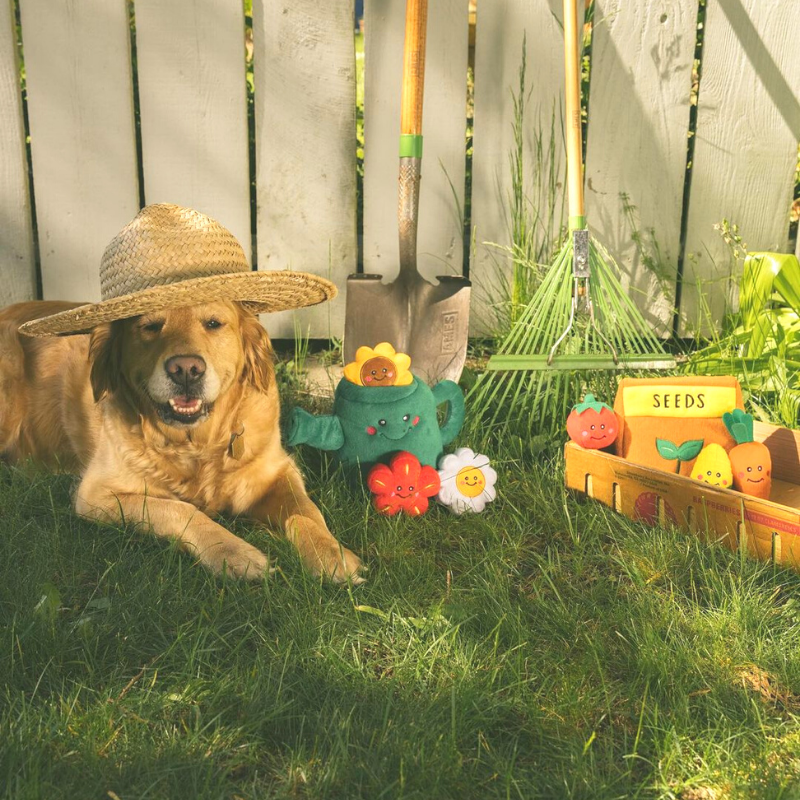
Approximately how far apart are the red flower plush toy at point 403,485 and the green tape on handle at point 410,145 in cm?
127

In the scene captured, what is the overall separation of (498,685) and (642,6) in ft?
9.86

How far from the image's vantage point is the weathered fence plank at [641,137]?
3.58 m

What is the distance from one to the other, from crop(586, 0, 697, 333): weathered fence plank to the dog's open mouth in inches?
83.2

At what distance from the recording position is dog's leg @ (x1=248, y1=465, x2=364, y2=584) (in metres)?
2.09

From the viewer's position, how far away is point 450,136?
3646mm

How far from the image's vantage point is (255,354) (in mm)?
2529

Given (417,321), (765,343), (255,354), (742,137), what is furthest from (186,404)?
(742,137)

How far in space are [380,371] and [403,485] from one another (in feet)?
1.11

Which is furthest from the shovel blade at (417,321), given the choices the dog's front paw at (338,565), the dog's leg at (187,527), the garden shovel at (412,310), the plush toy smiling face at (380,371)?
the dog's front paw at (338,565)

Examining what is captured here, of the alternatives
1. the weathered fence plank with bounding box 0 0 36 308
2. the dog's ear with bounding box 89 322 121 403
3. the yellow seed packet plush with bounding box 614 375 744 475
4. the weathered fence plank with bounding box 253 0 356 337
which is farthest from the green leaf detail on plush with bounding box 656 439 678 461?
the weathered fence plank with bounding box 0 0 36 308

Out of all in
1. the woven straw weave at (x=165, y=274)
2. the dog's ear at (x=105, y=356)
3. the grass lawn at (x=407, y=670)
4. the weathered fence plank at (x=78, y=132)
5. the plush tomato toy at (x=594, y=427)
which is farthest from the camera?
the weathered fence plank at (x=78, y=132)

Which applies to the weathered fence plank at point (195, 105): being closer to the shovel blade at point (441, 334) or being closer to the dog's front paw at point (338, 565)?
the shovel blade at point (441, 334)

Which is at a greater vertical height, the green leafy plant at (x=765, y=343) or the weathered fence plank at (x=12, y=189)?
the weathered fence plank at (x=12, y=189)

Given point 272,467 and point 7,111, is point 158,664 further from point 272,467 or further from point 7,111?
point 7,111
